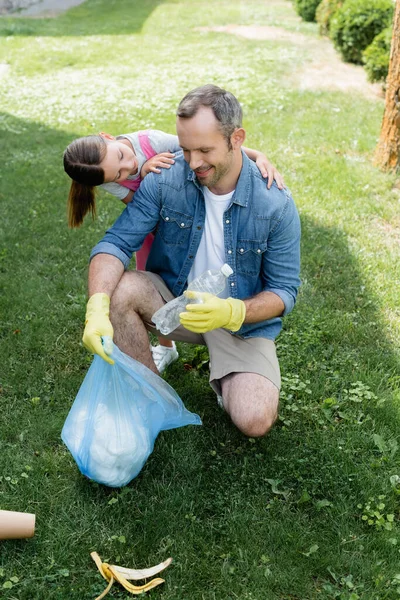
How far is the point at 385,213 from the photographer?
16.2 ft

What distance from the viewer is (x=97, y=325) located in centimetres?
246

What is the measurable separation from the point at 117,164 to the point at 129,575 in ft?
5.38

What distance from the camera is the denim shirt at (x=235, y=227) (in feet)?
9.01

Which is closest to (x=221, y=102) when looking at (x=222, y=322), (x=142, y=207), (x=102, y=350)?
(x=142, y=207)

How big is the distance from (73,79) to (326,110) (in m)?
3.78

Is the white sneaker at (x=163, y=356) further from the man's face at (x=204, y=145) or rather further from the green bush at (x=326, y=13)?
the green bush at (x=326, y=13)

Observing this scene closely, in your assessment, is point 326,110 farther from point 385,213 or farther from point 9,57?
point 9,57

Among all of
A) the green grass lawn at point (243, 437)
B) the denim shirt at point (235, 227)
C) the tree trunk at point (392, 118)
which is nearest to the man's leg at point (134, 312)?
the denim shirt at point (235, 227)

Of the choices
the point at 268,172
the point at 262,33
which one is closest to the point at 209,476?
the point at 268,172

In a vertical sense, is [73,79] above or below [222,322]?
below

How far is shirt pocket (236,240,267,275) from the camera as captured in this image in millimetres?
2785

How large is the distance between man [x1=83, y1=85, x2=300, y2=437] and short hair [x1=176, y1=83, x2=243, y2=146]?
1cm

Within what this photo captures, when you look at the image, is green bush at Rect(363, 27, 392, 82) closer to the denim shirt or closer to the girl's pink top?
the girl's pink top

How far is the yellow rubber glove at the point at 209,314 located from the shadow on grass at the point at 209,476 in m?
0.61
